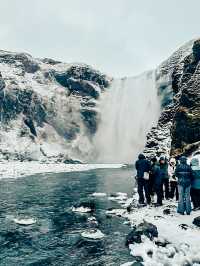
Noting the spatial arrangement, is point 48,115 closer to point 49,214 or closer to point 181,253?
point 49,214

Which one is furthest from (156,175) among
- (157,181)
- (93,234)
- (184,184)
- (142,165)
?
(93,234)

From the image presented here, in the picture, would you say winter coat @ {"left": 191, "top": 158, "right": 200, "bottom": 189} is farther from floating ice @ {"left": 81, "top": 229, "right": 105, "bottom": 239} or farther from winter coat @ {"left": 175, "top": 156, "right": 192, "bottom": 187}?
floating ice @ {"left": 81, "top": 229, "right": 105, "bottom": 239}

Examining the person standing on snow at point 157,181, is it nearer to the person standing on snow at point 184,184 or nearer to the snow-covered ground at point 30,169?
the person standing on snow at point 184,184

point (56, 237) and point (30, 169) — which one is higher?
point (56, 237)

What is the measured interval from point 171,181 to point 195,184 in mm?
4677

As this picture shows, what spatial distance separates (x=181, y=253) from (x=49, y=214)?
45.4ft

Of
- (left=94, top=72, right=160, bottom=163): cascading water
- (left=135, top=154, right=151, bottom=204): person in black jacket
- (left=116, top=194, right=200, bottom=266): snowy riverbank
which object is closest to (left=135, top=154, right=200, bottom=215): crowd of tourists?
(left=135, top=154, right=151, bottom=204): person in black jacket

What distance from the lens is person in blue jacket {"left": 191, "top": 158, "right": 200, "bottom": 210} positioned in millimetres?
21484

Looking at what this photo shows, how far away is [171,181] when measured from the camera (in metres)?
26.2

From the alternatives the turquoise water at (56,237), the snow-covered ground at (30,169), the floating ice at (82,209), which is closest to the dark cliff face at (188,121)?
the floating ice at (82,209)

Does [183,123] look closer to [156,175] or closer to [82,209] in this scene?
[82,209]

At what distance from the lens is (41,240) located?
2089cm

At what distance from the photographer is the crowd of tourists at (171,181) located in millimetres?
21516

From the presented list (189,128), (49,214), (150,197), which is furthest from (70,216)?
(189,128)
